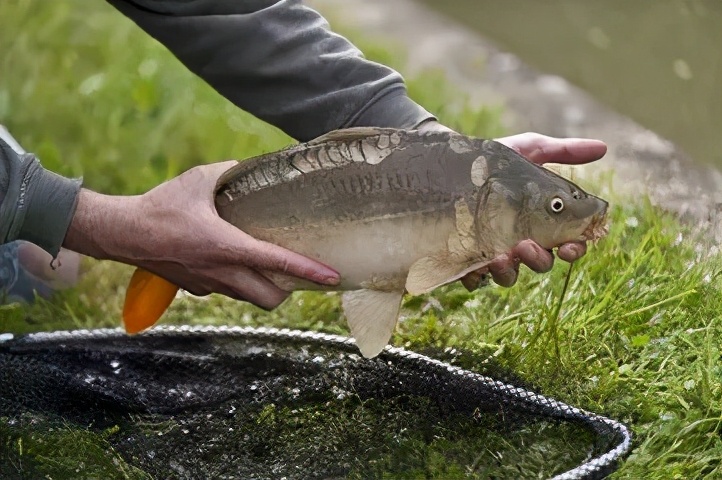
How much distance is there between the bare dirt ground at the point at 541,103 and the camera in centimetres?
315

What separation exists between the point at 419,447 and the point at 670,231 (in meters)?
0.94

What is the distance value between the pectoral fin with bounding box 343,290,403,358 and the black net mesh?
221 mm

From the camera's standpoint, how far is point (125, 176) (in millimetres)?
3525

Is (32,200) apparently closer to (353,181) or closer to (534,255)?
(353,181)

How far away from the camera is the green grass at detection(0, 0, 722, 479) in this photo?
2.02 meters

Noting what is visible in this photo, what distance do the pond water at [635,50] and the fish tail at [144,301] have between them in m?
2.31

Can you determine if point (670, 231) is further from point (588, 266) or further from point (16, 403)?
point (16, 403)

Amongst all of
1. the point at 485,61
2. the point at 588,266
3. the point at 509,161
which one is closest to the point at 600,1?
the point at 485,61

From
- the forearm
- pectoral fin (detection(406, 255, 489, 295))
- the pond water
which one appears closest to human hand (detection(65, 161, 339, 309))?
the forearm

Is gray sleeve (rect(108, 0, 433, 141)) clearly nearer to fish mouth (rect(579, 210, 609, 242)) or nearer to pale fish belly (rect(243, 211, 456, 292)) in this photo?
pale fish belly (rect(243, 211, 456, 292))

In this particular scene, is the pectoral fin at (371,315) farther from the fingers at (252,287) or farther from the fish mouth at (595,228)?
the fish mouth at (595,228)

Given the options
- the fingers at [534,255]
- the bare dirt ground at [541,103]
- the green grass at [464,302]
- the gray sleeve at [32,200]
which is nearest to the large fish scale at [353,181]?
the fingers at [534,255]

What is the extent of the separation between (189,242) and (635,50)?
3386 mm

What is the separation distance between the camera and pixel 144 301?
2047 millimetres
